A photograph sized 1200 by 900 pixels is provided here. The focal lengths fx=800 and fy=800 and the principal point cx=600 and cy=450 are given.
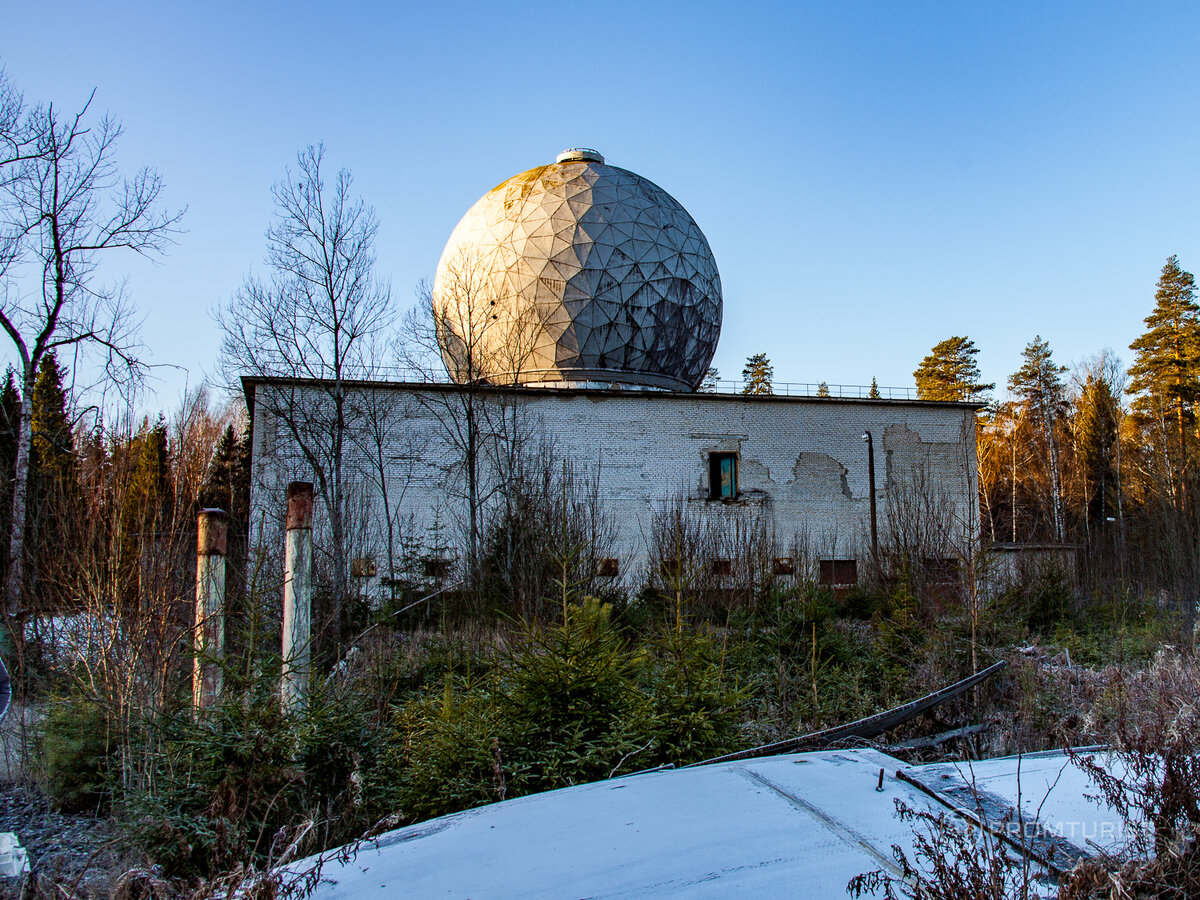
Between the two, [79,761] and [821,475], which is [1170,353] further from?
[79,761]

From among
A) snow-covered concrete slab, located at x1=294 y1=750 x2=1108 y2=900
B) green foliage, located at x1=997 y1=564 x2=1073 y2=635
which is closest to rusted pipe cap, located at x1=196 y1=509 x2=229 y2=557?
snow-covered concrete slab, located at x1=294 y1=750 x2=1108 y2=900

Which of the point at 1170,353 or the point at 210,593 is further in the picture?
the point at 1170,353

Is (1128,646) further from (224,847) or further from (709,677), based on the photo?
(224,847)

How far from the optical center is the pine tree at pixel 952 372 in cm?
4669

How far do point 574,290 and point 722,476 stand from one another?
19.6ft

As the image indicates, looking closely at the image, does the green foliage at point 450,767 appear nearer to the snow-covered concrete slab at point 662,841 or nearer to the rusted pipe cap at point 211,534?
the snow-covered concrete slab at point 662,841

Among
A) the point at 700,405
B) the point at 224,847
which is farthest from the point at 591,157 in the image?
the point at 224,847

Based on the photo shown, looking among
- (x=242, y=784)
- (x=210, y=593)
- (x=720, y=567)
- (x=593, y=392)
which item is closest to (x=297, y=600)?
(x=210, y=593)

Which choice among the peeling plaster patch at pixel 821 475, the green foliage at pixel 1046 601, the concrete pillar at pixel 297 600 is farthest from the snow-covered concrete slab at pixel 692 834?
the peeling plaster patch at pixel 821 475

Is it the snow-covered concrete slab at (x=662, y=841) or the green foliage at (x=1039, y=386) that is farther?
the green foliage at (x=1039, y=386)

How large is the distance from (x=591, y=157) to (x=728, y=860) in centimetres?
2279

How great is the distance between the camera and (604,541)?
17.7 meters

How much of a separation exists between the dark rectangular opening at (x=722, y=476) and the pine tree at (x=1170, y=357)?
25744mm

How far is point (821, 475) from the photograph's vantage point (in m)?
20.4
